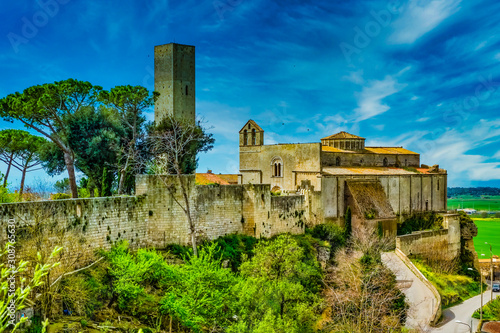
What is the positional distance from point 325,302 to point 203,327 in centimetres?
943

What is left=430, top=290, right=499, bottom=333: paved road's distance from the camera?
2730 centimetres

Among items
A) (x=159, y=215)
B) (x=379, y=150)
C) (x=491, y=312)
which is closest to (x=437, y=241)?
(x=491, y=312)

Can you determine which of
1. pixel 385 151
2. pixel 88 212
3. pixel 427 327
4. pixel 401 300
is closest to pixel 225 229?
pixel 88 212

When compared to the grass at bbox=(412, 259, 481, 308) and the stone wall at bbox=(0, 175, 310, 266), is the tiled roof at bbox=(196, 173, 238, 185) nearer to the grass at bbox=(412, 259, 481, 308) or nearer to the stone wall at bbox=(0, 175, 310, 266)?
the stone wall at bbox=(0, 175, 310, 266)

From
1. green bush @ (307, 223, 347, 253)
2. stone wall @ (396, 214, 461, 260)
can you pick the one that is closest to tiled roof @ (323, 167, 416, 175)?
green bush @ (307, 223, 347, 253)

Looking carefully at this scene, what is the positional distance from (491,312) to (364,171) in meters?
14.8

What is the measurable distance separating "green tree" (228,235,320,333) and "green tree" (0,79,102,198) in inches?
456

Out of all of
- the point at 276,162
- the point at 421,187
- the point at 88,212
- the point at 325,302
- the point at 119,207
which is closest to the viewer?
the point at 88,212

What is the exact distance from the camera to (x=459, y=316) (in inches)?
1206

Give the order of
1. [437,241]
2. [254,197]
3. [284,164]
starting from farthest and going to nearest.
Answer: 1. [437,241]
2. [284,164]
3. [254,197]

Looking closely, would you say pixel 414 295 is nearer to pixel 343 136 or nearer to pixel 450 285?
pixel 450 285

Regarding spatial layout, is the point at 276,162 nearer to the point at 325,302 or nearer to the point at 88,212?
the point at 325,302

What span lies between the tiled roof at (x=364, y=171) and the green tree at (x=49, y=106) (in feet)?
64.8

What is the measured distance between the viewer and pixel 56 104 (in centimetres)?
2570
